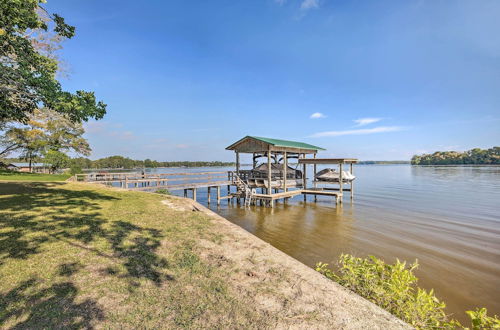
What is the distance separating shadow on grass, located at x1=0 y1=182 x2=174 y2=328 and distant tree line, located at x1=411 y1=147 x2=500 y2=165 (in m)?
174

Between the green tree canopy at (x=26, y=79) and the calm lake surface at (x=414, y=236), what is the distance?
9.75 m

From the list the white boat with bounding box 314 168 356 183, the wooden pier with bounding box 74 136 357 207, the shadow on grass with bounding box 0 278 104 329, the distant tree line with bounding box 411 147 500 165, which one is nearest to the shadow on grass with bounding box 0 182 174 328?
the shadow on grass with bounding box 0 278 104 329

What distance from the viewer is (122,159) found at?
12256 cm

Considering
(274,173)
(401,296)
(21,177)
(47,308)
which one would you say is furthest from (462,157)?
(21,177)

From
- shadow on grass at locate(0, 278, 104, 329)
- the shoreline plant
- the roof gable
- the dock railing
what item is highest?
the roof gable

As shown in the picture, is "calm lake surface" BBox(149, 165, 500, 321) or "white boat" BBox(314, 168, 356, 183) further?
"white boat" BBox(314, 168, 356, 183)

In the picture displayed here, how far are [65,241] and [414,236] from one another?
14734mm

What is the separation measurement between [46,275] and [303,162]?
21.3 meters

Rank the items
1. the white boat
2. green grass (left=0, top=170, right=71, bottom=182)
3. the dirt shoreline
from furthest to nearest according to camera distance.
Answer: the white boat, green grass (left=0, top=170, right=71, bottom=182), the dirt shoreline

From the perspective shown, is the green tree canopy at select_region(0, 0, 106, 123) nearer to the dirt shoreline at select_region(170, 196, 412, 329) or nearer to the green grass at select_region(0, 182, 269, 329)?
the green grass at select_region(0, 182, 269, 329)

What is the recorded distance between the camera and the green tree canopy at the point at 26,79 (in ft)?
23.7

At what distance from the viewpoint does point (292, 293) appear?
13.5 feet

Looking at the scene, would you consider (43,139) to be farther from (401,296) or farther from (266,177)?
(401,296)

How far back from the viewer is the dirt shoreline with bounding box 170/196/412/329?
339 cm
